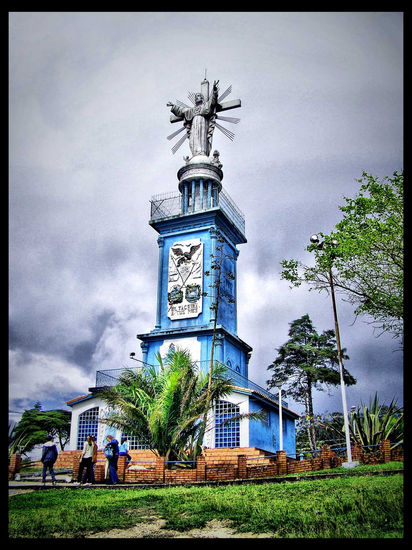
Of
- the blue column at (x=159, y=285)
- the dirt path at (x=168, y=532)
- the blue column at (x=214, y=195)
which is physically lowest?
the dirt path at (x=168, y=532)

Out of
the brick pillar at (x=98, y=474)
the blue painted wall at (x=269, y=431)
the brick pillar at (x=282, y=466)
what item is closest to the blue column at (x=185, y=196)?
the blue painted wall at (x=269, y=431)

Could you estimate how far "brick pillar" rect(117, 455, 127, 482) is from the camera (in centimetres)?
1509

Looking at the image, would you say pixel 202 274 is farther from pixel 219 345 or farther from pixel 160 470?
pixel 160 470

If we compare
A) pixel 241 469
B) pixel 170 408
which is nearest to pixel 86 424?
pixel 170 408

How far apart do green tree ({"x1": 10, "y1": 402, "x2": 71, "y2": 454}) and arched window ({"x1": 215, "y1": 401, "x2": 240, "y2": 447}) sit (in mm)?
15364

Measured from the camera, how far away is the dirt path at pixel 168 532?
A: 328 inches

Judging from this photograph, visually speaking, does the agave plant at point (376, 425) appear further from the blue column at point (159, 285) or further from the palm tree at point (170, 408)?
the blue column at point (159, 285)

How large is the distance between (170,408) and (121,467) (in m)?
2.09

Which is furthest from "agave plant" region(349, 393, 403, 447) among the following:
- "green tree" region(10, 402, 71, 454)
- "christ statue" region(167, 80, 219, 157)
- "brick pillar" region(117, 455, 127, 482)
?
"green tree" region(10, 402, 71, 454)

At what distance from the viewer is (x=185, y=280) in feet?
87.5

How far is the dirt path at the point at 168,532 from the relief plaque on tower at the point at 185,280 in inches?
666

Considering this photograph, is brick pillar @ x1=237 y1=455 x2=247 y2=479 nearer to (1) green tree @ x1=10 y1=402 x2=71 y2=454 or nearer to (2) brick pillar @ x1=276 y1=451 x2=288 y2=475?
(2) brick pillar @ x1=276 y1=451 x2=288 y2=475
